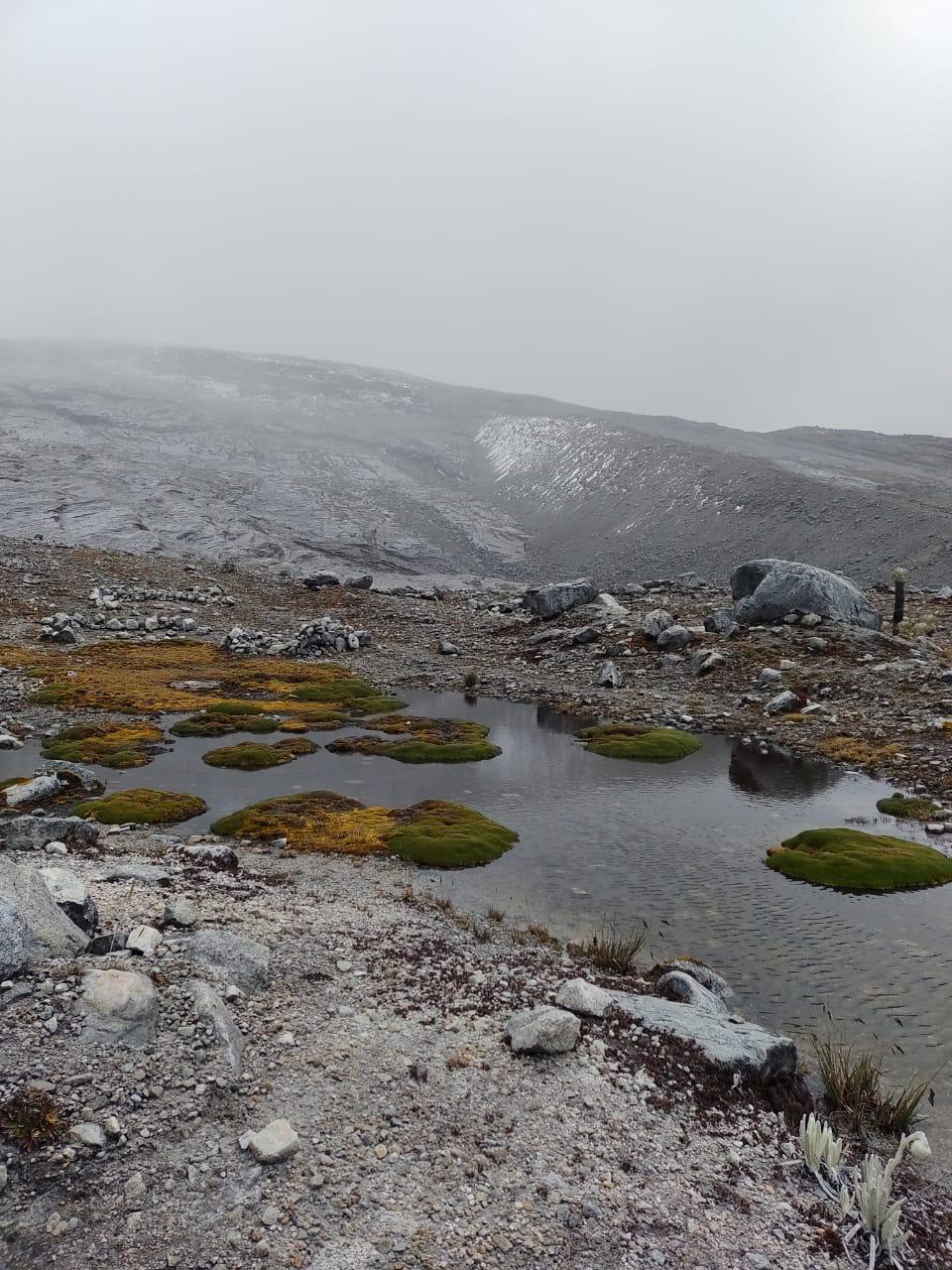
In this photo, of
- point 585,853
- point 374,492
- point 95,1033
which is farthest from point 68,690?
point 374,492

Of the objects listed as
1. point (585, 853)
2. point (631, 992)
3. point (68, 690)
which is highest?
point (631, 992)

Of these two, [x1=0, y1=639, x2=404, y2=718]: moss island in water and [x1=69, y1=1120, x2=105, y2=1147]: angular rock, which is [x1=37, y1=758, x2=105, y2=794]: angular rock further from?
[x1=69, y1=1120, x2=105, y2=1147]: angular rock

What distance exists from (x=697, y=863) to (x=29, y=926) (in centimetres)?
1547

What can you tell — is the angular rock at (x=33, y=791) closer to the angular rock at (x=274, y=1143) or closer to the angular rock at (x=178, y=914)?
the angular rock at (x=178, y=914)

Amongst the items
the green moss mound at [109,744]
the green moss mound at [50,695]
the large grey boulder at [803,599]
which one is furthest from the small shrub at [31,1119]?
the large grey boulder at [803,599]

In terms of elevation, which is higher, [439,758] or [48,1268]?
[48,1268]

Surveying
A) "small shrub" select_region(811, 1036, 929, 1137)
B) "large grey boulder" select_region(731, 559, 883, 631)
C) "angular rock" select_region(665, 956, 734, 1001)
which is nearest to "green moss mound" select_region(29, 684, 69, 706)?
"angular rock" select_region(665, 956, 734, 1001)

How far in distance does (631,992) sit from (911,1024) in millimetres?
4774

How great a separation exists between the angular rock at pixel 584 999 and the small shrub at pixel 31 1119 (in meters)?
6.96

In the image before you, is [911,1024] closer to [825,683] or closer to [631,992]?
[631,992]

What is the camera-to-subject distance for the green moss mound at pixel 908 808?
23312 millimetres

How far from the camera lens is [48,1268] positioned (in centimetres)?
664

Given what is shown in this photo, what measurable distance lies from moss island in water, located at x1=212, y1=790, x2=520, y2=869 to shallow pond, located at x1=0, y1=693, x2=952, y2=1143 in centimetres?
73

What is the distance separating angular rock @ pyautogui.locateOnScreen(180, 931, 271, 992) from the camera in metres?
11.6
